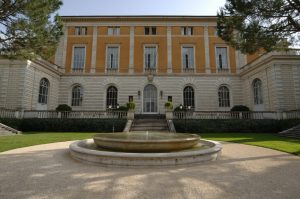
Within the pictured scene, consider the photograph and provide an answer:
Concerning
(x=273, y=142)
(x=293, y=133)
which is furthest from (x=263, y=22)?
(x=293, y=133)

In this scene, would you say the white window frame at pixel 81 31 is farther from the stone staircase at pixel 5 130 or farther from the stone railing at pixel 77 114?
the stone staircase at pixel 5 130

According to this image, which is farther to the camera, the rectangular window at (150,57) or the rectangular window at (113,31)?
the rectangular window at (113,31)

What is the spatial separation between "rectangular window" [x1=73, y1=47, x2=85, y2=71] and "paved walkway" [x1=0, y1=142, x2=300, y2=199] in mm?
20987

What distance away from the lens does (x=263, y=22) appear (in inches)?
464

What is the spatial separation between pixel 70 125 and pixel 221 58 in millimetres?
19202

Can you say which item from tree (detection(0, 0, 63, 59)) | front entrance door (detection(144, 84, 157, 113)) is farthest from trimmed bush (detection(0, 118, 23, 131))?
front entrance door (detection(144, 84, 157, 113))

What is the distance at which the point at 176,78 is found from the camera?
84.9 feet

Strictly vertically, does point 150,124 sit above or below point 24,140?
above

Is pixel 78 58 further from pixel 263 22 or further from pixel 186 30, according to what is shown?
pixel 263 22

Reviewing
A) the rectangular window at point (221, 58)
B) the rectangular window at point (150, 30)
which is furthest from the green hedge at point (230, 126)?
the rectangular window at point (150, 30)

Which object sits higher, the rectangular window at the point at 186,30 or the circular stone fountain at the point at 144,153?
the rectangular window at the point at 186,30

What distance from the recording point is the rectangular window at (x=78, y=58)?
2670 centimetres

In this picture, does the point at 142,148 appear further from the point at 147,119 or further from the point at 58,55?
the point at 58,55

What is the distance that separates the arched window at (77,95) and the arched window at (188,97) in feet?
40.7
